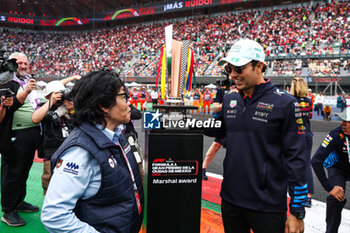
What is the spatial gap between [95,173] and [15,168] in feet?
7.36

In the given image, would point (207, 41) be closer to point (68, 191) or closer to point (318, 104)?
point (318, 104)

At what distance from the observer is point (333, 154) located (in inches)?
108

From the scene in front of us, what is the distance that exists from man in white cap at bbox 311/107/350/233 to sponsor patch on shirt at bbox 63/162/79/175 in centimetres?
223

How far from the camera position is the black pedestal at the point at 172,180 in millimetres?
2359

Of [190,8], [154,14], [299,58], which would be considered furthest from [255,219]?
[154,14]

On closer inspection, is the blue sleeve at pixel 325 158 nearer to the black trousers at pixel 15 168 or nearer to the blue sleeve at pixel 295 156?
the blue sleeve at pixel 295 156

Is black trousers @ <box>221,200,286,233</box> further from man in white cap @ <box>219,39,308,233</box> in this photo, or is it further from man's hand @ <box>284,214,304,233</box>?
man's hand @ <box>284,214,304,233</box>

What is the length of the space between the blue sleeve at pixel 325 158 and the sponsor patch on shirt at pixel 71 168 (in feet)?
7.35

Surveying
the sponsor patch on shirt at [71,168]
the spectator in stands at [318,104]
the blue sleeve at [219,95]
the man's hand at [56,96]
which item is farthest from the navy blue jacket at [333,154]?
the spectator in stands at [318,104]

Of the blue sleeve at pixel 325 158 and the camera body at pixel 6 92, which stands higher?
the camera body at pixel 6 92

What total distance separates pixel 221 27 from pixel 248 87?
32107 mm

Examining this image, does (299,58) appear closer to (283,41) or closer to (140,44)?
(283,41)

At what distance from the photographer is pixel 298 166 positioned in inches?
66.8

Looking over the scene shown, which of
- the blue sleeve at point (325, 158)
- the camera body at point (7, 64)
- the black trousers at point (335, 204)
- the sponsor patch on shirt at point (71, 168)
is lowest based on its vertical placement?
the black trousers at point (335, 204)
